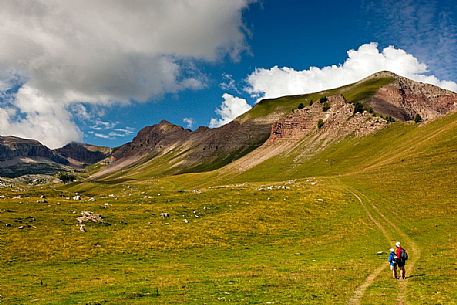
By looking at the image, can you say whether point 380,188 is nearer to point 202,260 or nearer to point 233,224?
point 233,224

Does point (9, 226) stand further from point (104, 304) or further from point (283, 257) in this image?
point (283, 257)

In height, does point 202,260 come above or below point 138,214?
below

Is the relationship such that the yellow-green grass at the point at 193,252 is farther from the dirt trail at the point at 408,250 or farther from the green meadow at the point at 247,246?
the dirt trail at the point at 408,250

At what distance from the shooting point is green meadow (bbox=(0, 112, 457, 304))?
2933cm

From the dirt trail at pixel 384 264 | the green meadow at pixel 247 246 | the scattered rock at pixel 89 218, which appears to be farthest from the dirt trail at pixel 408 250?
the scattered rock at pixel 89 218

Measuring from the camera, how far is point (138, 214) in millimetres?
65250

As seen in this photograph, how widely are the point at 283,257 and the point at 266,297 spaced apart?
19.6 meters

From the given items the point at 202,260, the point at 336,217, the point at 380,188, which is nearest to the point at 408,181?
the point at 380,188

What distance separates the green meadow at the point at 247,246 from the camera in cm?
2933

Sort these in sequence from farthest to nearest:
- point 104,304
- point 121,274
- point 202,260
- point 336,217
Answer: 1. point 336,217
2. point 202,260
3. point 121,274
4. point 104,304

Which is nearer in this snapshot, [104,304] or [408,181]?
[104,304]

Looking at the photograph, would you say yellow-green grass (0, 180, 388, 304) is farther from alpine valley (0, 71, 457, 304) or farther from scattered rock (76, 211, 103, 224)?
scattered rock (76, 211, 103, 224)

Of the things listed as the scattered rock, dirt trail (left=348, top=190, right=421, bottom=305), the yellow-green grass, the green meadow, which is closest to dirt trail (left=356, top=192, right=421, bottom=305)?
dirt trail (left=348, top=190, right=421, bottom=305)

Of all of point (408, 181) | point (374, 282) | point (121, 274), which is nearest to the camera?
point (374, 282)
